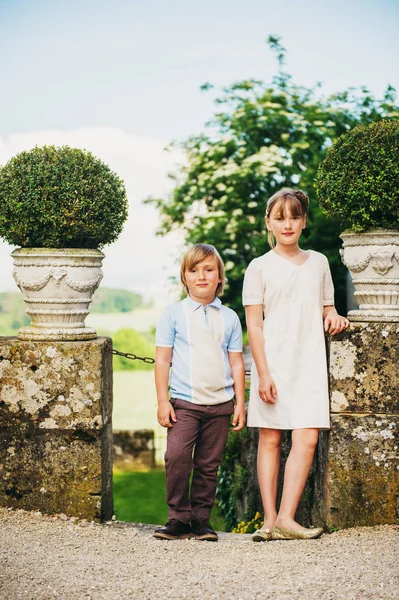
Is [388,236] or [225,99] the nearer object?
[388,236]

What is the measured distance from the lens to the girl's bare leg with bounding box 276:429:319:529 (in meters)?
4.06

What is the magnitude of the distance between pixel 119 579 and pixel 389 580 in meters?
1.17

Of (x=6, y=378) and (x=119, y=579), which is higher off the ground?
(x=6, y=378)

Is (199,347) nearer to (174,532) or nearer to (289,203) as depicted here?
(289,203)

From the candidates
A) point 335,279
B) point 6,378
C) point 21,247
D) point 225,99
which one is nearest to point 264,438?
point 6,378

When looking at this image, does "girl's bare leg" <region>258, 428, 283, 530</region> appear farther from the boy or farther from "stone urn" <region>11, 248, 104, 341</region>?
"stone urn" <region>11, 248, 104, 341</region>

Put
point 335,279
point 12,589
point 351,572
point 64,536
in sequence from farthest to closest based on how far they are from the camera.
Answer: point 335,279
point 64,536
point 351,572
point 12,589

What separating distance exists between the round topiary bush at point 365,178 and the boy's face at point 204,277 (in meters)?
0.80

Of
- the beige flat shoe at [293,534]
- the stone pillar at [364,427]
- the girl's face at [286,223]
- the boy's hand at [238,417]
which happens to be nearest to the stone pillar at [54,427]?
the boy's hand at [238,417]

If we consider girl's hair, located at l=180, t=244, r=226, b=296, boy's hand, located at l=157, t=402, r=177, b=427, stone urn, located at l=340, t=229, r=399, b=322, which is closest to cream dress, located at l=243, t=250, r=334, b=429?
girl's hair, located at l=180, t=244, r=226, b=296

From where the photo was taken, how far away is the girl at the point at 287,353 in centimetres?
409

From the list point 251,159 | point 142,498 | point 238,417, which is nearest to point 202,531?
point 238,417

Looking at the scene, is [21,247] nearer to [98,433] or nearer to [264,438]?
[98,433]

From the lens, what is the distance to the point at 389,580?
337 cm
